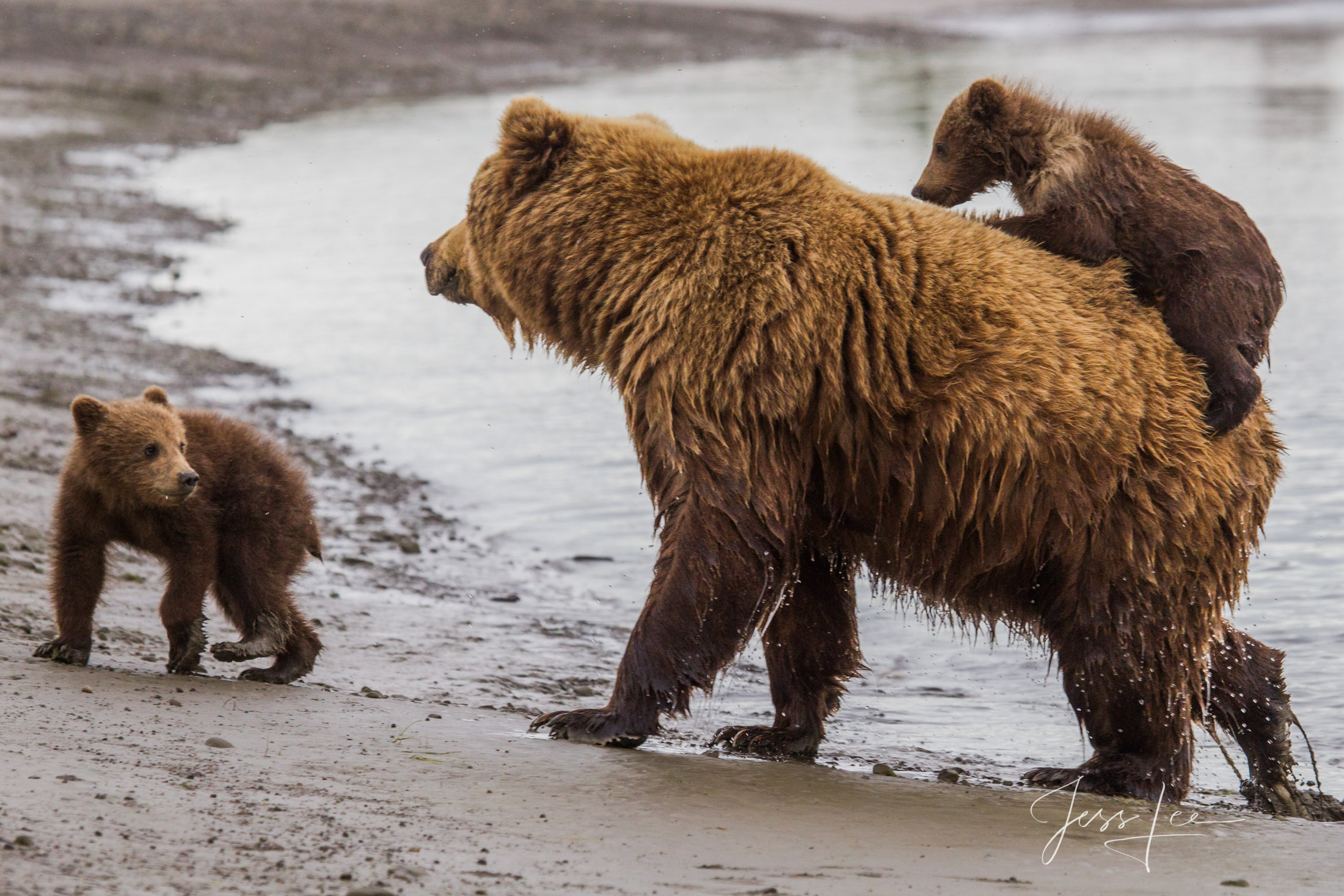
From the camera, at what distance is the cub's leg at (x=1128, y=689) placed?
466cm

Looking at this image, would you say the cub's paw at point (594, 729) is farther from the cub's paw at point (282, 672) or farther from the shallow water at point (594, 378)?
the cub's paw at point (282, 672)

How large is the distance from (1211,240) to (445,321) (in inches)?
424

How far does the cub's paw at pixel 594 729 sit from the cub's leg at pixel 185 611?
1231mm

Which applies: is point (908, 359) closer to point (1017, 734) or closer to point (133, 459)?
point (1017, 734)

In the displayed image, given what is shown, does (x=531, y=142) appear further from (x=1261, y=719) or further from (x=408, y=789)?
(x=1261, y=719)

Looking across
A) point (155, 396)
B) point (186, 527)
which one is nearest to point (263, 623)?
point (186, 527)

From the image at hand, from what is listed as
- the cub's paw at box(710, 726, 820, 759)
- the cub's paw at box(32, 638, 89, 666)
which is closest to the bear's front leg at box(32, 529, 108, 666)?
the cub's paw at box(32, 638, 89, 666)

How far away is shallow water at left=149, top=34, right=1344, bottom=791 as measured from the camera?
6.38m

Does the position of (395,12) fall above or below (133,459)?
above

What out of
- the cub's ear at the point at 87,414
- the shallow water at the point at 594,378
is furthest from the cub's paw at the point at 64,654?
the shallow water at the point at 594,378

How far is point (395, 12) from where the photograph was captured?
47.5 meters

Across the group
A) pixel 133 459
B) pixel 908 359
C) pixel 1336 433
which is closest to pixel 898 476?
pixel 908 359

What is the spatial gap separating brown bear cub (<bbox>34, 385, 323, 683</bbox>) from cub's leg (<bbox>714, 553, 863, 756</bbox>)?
1.62 meters

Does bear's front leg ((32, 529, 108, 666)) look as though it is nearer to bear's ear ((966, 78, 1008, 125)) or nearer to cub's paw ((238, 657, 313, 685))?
cub's paw ((238, 657, 313, 685))
